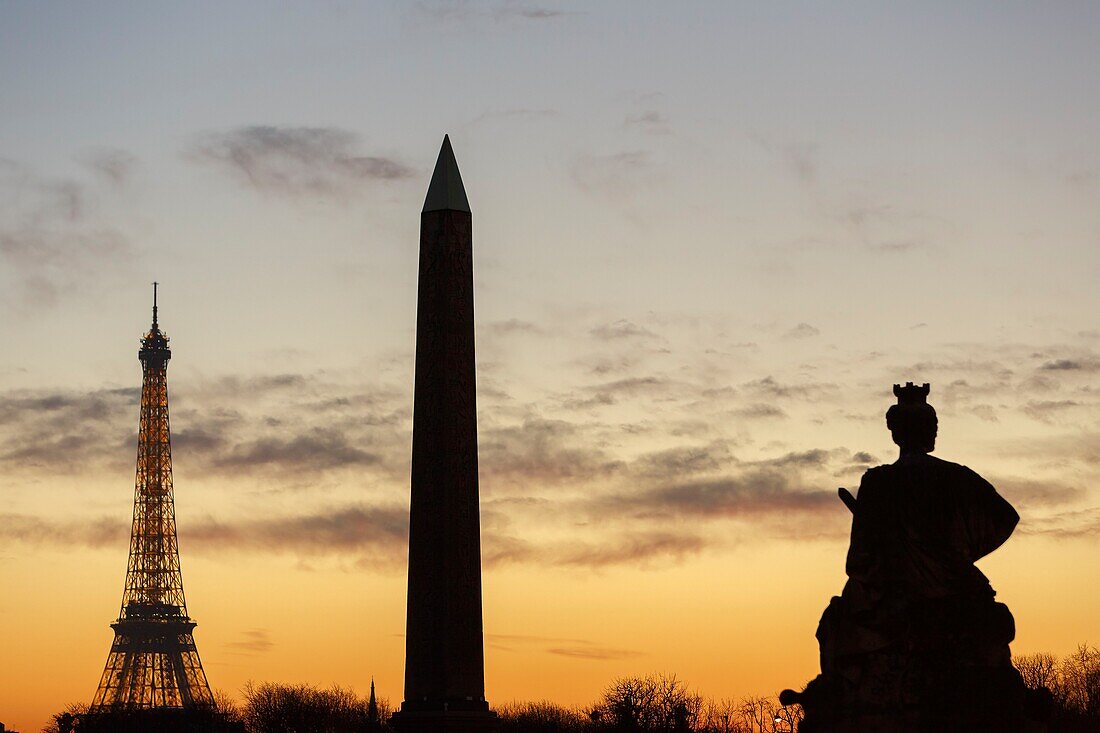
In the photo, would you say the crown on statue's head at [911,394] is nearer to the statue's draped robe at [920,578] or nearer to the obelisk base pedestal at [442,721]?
the statue's draped robe at [920,578]

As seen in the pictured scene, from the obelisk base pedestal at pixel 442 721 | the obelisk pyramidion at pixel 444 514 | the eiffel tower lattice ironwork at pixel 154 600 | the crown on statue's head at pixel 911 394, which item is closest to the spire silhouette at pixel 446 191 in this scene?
the obelisk pyramidion at pixel 444 514

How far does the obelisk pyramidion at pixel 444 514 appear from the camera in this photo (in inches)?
1133

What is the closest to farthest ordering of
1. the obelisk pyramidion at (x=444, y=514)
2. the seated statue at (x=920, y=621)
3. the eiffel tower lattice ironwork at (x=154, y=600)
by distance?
the seated statue at (x=920, y=621), the obelisk pyramidion at (x=444, y=514), the eiffel tower lattice ironwork at (x=154, y=600)

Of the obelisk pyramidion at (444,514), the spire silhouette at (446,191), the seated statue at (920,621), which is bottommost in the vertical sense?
the seated statue at (920,621)

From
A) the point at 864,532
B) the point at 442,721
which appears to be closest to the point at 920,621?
the point at 864,532

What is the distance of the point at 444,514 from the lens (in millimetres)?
28875

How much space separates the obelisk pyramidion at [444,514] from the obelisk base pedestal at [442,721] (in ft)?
0.04

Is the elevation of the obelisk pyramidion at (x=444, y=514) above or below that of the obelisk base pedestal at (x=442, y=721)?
above

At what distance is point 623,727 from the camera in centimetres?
5828

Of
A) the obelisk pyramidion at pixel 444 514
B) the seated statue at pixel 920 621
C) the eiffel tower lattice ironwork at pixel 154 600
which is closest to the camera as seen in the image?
the seated statue at pixel 920 621

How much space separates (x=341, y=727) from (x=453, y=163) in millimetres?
34709

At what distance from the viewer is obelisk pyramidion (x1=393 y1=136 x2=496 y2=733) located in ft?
94.4

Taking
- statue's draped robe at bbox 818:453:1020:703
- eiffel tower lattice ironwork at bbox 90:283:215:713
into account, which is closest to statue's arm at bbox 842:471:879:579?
statue's draped robe at bbox 818:453:1020:703

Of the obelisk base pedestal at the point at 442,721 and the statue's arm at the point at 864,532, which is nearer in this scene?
the statue's arm at the point at 864,532
